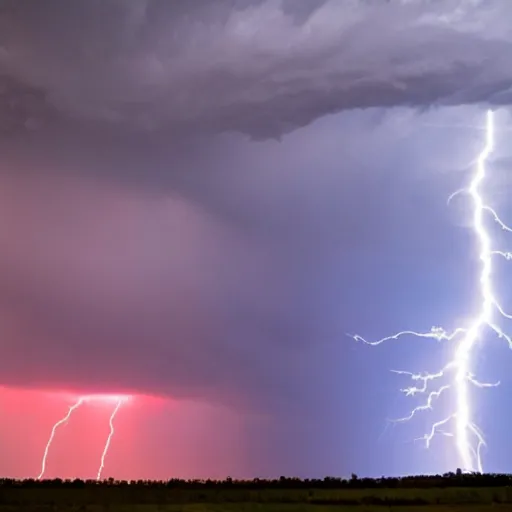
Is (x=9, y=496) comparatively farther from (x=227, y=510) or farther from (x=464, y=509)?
(x=464, y=509)

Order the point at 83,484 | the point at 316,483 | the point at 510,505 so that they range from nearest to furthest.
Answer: the point at 510,505 → the point at 83,484 → the point at 316,483

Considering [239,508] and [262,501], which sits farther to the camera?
[262,501]

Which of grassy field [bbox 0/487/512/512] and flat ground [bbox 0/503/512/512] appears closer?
flat ground [bbox 0/503/512/512]

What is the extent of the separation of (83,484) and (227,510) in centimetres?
3117

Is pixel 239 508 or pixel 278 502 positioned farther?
pixel 278 502

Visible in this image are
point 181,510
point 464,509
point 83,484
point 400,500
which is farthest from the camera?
point 83,484

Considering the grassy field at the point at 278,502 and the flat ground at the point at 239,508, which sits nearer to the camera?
the flat ground at the point at 239,508

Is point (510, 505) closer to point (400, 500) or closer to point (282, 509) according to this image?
point (400, 500)

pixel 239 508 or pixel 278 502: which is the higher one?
pixel 278 502

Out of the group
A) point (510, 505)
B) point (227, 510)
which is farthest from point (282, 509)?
point (510, 505)

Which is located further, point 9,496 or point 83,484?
point 83,484

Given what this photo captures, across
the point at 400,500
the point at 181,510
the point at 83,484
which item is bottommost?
the point at 181,510

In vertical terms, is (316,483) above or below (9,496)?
above

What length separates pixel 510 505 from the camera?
42750 mm
